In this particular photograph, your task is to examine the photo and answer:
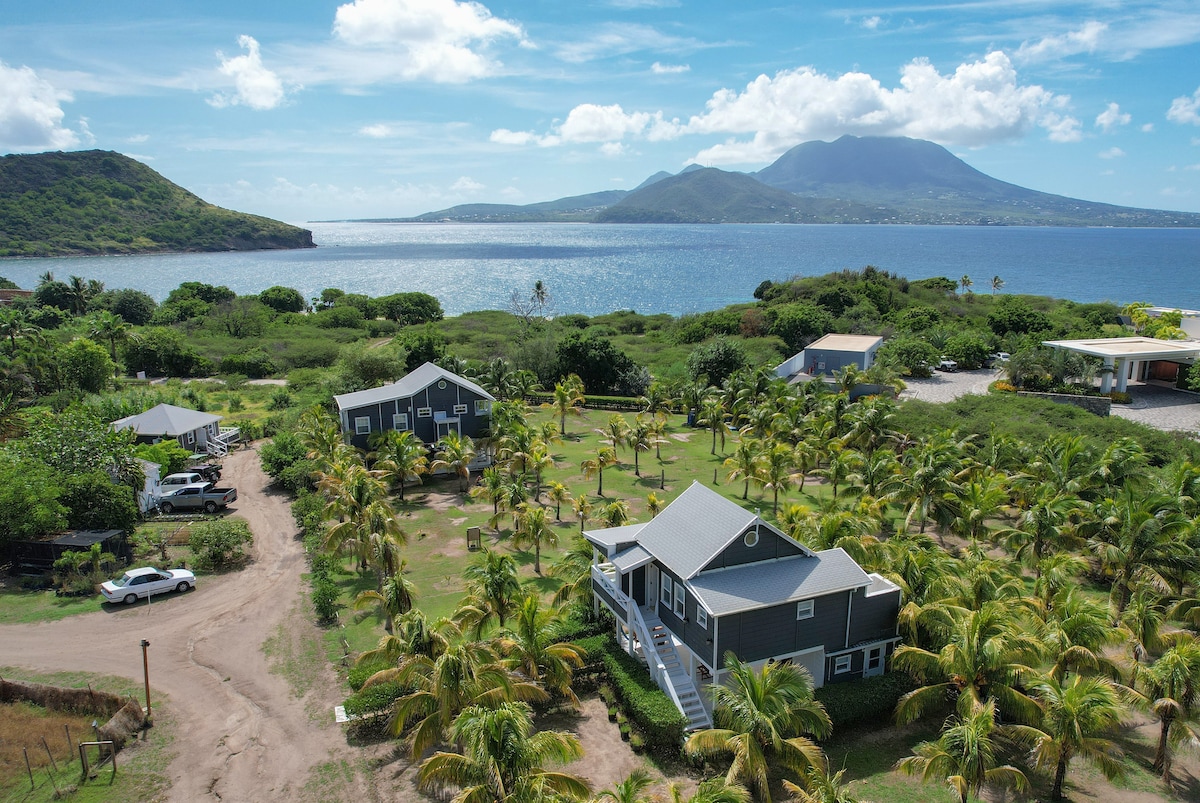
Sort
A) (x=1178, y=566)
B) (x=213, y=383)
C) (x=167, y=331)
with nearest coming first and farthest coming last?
(x=1178, y=566) → (x=213, y=383) → (x=167, y=331)

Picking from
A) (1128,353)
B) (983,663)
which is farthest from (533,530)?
(1128,353)

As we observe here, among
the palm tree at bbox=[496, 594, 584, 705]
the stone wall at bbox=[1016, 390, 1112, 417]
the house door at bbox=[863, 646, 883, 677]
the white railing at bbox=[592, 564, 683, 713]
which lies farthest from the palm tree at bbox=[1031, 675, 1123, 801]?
the stone wall at bbox=[1016, 390, 1112, 417]

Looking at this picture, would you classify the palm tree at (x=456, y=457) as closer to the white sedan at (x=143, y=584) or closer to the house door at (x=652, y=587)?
the white sedan at (x=143, y=584)

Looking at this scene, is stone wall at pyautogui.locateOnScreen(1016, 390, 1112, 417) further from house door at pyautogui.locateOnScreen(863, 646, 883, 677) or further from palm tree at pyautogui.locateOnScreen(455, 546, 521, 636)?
palm tree at pyautogui.locateOnScreen(455, 546, 521, 636)

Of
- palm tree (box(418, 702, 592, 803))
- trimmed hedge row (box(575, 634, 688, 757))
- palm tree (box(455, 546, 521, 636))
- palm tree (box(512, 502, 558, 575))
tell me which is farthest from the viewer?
palm tree (box(512, 502, 558, 575))

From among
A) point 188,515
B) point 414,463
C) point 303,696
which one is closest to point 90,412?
point 188,515

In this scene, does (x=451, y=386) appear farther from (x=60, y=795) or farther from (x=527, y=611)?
(x=60, y=795)

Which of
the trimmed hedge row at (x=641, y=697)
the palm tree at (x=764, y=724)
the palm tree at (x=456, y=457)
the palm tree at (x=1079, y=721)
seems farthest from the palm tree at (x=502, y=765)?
the palm tree at (x=456, y=457)
